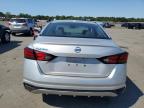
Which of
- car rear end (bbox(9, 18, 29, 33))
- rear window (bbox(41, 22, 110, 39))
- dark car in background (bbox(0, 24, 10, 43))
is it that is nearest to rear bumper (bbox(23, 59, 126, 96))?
rear window (bbox(41, 22, 110, 39))

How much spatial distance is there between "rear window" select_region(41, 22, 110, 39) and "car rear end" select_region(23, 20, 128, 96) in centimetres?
102

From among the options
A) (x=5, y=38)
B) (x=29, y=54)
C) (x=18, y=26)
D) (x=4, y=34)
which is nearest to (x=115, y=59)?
(x=29, y=54)

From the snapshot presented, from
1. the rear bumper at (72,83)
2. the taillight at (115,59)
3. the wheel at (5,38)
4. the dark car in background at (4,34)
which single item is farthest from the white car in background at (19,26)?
the taillight at (115,59)

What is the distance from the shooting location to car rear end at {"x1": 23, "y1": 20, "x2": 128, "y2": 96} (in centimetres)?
507

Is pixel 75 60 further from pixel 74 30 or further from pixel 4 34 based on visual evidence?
pixel 4 34

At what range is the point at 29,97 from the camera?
6281 mm

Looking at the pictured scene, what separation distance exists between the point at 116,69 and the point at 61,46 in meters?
1.04

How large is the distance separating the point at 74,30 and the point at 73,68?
72.6 inches

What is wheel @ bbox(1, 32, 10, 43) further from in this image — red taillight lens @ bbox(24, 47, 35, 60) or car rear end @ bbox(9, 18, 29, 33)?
red taillight lens @ bbox(24, 47, 35, 60)

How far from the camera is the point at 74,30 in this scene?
22.2ft

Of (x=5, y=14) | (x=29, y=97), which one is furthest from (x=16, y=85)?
(x=5, y=14)

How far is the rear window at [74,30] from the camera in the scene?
6269mm

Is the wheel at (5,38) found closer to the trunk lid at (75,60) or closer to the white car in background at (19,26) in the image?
the white car in background at (19,26)

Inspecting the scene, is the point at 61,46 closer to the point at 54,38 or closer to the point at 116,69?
the point at 54,38
